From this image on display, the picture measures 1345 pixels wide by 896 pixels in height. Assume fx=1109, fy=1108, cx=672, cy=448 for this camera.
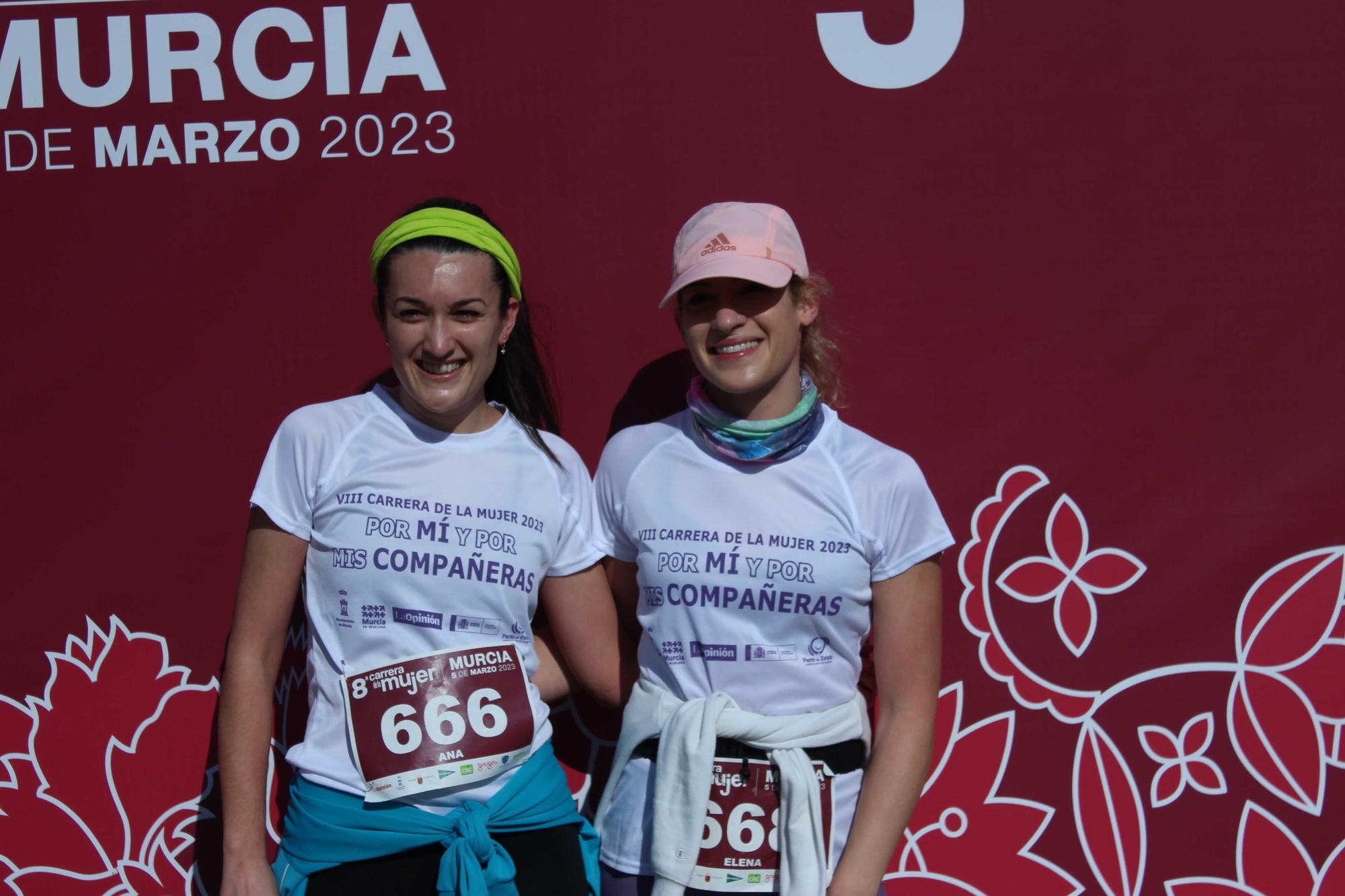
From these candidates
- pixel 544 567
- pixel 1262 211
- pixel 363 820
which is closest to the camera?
pixel 363 820

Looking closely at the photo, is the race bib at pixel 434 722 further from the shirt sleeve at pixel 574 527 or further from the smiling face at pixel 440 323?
the smiling face at pixel 440 323

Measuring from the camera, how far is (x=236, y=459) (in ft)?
8.23

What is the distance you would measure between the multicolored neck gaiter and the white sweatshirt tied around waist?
1.37 ft

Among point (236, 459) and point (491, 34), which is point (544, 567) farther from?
point (491, 34)

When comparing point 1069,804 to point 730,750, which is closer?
point 730,750

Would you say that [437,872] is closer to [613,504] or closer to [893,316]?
[613,504]

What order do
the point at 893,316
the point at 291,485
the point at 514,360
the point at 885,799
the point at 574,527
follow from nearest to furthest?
the point at 885,799 < the point at 291,485 < the point at 574,527 < the point at 514,360 < the point at 893,316

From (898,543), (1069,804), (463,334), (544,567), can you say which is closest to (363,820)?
(544,567)

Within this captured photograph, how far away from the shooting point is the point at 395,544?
1.93 meters

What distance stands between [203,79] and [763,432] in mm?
1544

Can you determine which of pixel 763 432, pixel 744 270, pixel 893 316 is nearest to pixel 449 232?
pixel 744 270

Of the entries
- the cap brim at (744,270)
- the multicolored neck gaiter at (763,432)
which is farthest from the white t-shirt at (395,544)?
the cap brim at (744,270)

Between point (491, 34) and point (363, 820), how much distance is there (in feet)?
5.42

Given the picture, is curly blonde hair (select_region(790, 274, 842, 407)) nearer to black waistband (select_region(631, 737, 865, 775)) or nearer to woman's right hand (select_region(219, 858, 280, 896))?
black waistband (select_region(631, 737, 865, 775))
